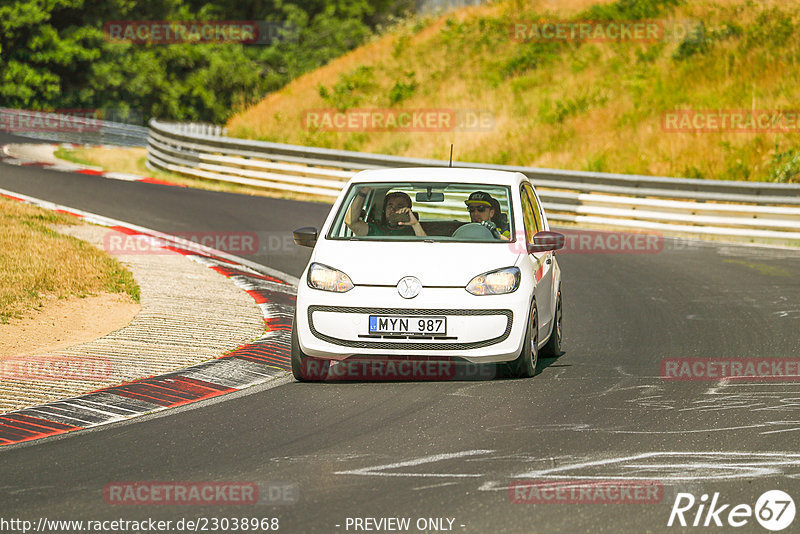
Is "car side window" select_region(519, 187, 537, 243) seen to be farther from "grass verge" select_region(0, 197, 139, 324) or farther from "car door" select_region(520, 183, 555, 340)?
"grass verge" select_region(0, 197, 139, 324)

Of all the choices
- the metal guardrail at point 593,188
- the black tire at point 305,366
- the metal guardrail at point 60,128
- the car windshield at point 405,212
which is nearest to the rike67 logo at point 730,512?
the black tire at point 305,366

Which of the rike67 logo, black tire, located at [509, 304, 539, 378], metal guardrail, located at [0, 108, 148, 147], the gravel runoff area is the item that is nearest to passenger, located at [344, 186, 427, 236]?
black tire, located at [509, 304, 539, 378]

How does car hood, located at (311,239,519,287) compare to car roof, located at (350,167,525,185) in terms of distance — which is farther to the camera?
car roof, located at (350,167,525,185)

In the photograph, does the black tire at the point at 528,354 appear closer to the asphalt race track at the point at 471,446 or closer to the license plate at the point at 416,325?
the asphalt race track at the point at 471,446

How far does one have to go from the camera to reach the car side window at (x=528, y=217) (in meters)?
9.46

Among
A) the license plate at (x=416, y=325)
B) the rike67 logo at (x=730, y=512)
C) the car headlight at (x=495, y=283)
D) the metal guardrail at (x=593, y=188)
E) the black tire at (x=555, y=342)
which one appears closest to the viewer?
the rike67 logo at (x=730, y=512)

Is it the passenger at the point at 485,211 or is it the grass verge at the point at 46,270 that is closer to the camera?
the passenger at the point at 485,211

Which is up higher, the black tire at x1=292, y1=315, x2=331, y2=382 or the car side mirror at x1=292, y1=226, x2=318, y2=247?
the car side mirror at x1=292, y1=226, x2=318, y2=247

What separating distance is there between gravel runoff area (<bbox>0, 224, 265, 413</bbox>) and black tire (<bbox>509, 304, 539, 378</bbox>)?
2693 mm

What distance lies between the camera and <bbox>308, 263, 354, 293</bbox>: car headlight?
337 inches

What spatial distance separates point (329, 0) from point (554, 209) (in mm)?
38414

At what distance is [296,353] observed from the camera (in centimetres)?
876

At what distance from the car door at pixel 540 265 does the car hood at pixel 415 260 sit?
1.39 feet

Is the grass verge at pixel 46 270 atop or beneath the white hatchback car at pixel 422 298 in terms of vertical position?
beneath
